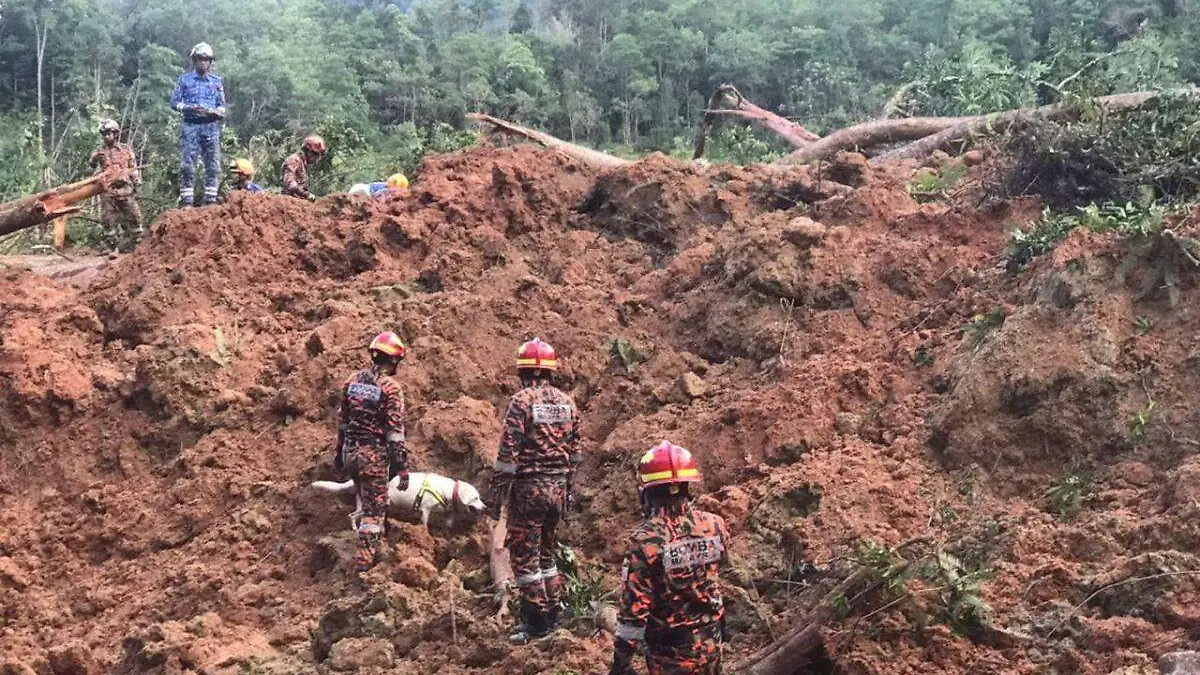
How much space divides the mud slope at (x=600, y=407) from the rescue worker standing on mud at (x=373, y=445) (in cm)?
26

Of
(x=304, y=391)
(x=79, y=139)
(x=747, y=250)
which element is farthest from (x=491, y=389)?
(x=79, y=139)

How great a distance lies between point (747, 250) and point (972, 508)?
3.41m

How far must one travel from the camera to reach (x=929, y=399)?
22.7 ft

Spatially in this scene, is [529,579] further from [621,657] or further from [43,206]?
[43,206]

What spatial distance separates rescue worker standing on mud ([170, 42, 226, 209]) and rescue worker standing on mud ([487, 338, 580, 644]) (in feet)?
23.0

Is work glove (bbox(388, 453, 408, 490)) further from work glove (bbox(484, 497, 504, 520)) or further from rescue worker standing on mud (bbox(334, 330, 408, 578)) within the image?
work glove (bbox(484, 497, 504, 520))

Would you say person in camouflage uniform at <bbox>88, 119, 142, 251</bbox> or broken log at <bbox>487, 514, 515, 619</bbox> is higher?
person in camouflage uniform at <bbox>88, 119, 142, 251</bbox>

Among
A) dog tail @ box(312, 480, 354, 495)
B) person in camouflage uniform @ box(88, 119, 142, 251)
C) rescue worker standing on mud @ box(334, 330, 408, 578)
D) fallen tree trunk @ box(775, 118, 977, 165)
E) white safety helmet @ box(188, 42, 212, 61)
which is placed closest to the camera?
rescue worker standing on mud @ box(334, 330, 408, 578)

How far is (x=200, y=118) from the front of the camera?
11.8 meters

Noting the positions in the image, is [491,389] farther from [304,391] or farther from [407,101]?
[407,101]

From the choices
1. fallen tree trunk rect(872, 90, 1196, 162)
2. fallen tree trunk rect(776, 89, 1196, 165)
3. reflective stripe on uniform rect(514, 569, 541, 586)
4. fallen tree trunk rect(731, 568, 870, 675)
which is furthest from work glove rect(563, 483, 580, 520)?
fallen tree trunk rect(776, 89, 1196, 165)

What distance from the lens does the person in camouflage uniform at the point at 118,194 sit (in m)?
12.2

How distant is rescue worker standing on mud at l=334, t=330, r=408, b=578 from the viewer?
7051 mm

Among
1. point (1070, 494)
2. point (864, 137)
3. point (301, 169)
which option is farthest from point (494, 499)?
point (864, 137)
